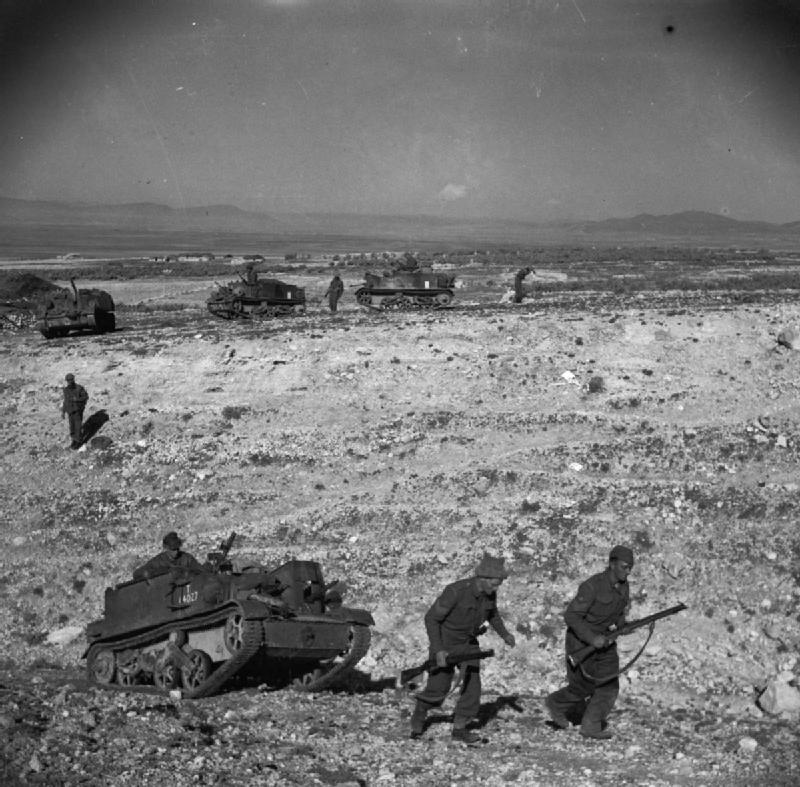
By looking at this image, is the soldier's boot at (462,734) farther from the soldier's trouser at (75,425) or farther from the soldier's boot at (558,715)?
the soldier's trouser at (75,425)

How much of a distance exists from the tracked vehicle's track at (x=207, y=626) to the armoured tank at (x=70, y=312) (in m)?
21.4

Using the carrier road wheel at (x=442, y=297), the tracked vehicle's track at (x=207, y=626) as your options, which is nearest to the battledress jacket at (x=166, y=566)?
the tracked vehicle's track at (x=207, y=626)

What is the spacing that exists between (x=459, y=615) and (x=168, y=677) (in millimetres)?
4549

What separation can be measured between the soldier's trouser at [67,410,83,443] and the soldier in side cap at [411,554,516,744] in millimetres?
15299

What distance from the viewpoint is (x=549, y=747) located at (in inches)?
456

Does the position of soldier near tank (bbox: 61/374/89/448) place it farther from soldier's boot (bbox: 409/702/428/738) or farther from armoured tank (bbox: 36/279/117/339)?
soldier's boot (bbox: 409/702/428/738)

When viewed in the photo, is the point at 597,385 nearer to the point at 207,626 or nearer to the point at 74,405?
the point at 74,405

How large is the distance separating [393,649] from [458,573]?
2.84 metres

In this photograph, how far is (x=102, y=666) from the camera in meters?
15.3

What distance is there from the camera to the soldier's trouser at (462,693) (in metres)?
11.6

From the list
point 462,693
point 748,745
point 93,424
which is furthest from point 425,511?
point 748,745

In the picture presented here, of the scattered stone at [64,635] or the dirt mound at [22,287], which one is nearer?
the scattered stone at [64,635]

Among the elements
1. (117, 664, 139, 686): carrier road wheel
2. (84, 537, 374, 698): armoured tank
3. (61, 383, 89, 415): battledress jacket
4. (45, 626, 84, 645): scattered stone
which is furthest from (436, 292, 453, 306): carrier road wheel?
(117, 664, 139, 686): carrier road wheel

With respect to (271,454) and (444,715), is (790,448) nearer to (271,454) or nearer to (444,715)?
(271,454)
